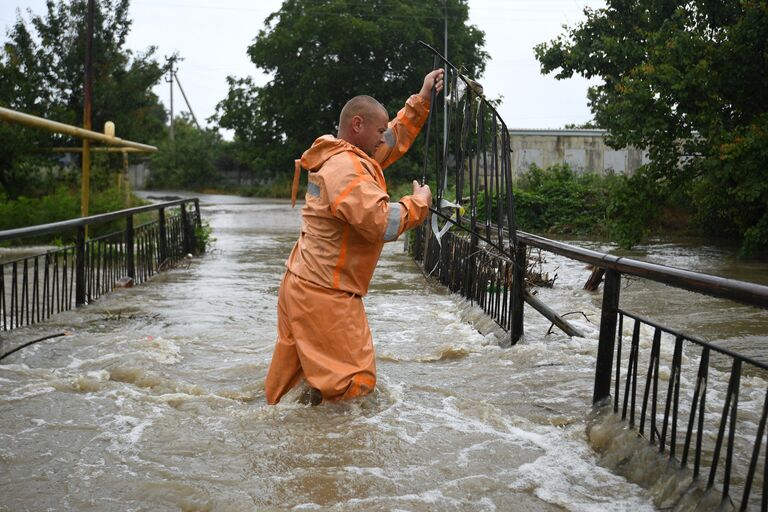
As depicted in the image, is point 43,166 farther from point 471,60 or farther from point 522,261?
point 471,60

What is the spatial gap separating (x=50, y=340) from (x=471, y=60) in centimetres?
4378

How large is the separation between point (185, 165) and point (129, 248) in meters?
50.8

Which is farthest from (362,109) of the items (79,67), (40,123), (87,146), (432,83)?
(79,67)

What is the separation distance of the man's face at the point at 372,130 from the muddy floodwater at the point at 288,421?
1377 mm

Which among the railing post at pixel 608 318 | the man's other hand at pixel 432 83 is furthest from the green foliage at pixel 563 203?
the railing post at pixel 608 318

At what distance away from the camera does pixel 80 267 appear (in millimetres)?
7773

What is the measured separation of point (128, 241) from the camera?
9.18 meters

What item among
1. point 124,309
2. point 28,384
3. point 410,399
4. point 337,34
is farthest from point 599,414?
point 337,34

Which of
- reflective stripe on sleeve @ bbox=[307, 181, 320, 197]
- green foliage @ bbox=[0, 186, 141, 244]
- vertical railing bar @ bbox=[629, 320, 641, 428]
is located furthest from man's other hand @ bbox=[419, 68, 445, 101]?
green foliage @ bbox=[0, 186, 141, 244]

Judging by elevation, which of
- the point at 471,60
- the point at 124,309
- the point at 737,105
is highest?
the point at 471,60

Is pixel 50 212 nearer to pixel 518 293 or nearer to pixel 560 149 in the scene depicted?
pixel 518 293

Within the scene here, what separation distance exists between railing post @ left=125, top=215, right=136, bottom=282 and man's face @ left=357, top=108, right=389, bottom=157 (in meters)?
5.56

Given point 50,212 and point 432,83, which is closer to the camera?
point 432,83

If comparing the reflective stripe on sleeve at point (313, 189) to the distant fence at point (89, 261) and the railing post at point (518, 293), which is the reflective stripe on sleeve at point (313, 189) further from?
the distant fence at point (89, 261)
